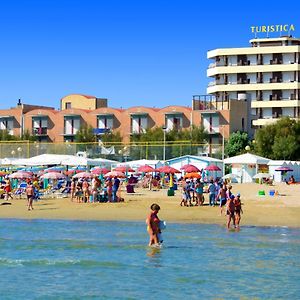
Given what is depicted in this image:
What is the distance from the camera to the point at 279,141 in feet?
236

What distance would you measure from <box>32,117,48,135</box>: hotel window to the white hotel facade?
785 inches

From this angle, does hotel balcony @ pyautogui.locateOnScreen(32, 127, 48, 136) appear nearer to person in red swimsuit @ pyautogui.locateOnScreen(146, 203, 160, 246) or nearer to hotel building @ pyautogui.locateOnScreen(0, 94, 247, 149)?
hotel building @ pyautogui.locateOnScreen(0, 94, 247, 149)

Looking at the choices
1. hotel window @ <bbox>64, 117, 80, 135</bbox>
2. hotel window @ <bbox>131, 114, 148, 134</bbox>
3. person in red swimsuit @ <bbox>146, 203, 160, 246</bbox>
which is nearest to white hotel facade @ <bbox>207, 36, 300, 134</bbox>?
hotel window @ <bbox>131, 114, 148, 134</bbox>

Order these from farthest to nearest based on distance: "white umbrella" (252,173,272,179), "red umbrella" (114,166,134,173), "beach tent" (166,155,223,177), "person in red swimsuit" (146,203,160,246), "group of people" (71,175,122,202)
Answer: "beach tent" (166,155,223,177) → "white umbrella" (252,173,272,179) → "red umbrella" (114,166,134,173) → "group of people" (71,175,122,202) → "person in red swimsuit" (146,203,160,246)

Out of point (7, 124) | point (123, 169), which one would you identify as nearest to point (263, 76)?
point (7, 124)

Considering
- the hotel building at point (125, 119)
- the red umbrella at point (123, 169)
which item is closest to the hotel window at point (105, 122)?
the hotel building at point (125, 119)

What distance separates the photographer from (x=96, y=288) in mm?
18250

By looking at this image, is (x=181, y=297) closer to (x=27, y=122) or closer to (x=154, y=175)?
(x=154, y=175)

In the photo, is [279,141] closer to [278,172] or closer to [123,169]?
[278,172]

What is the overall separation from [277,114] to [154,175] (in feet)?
132

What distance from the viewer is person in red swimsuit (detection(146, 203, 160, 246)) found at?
2267cm

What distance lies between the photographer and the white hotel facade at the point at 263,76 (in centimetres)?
9319

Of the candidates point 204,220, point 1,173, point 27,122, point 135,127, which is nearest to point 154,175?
point 1,173

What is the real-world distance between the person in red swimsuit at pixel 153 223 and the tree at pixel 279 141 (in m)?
48.6
